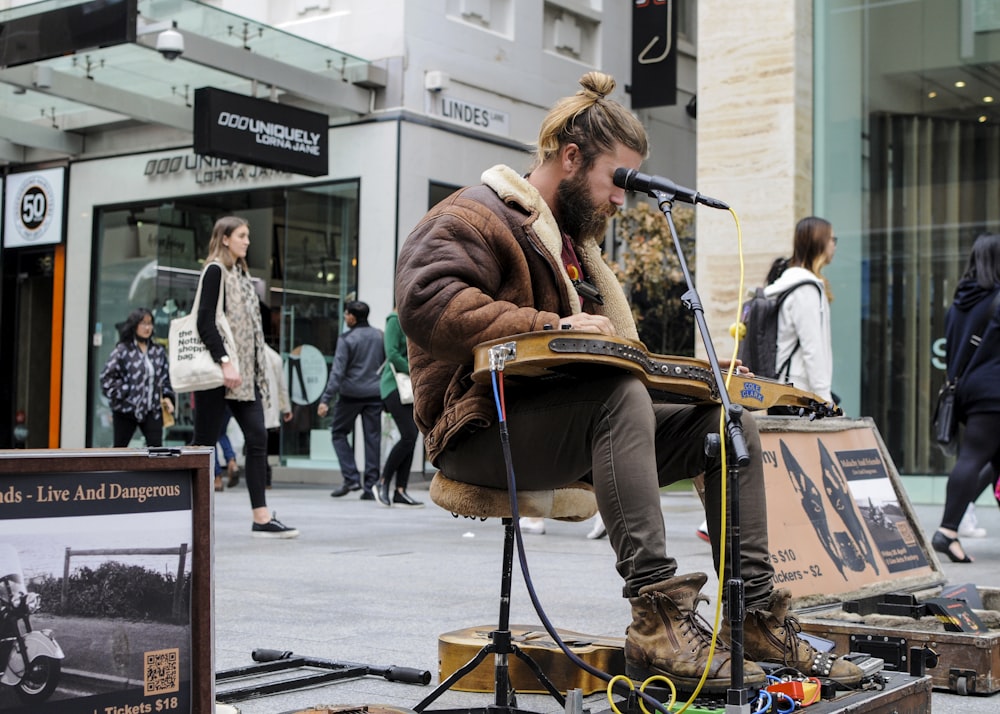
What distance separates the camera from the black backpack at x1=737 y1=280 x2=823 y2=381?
682 centimetres

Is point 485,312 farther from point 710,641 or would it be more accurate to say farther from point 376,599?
point 376,599

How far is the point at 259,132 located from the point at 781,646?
11219 mm

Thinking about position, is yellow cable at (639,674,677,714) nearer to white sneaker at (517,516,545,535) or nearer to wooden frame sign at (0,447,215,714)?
wooden frame sign at (0,447,215,714)

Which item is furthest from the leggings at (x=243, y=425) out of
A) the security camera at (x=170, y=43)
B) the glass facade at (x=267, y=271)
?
the glass facade at (x=267, y=271)

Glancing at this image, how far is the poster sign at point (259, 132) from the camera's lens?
12.7 metres

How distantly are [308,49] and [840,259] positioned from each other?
22.3ft

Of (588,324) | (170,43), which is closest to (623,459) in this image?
(588,324)

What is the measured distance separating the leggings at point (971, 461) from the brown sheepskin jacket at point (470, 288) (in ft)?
13.9

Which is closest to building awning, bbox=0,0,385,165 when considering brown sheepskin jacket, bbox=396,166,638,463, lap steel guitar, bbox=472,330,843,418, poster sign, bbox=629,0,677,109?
poster sign, bbox=629,0,677,109

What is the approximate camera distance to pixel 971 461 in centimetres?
699

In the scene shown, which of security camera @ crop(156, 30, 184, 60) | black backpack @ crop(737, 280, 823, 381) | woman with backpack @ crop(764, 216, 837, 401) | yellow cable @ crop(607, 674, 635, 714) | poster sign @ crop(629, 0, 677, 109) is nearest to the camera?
yellow cable @ crop(607, 674, 635, 714)

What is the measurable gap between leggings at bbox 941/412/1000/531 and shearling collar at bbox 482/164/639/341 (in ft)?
13.6

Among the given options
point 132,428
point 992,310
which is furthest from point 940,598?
point 132,428

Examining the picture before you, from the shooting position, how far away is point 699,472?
10.7 feet
